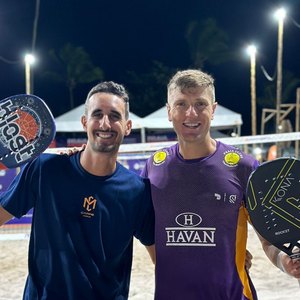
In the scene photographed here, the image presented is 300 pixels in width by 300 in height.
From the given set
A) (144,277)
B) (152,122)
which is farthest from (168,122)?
(144,277)

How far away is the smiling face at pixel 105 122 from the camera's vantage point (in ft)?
6.70

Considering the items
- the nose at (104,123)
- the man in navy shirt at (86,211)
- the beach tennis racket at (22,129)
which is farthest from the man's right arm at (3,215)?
the nose at (104,123)

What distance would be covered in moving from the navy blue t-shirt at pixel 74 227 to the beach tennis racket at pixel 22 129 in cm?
10

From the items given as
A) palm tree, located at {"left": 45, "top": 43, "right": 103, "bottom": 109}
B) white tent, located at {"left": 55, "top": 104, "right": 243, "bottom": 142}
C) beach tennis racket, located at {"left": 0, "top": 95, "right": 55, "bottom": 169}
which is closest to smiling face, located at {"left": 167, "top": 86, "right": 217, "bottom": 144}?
beach tennis racket, located at {"left": 0, "top": 95, "right": 55, "bottom": 169}

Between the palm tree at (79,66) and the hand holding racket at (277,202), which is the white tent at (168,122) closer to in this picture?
the hand holding racket at (277,202)

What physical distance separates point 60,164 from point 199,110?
73 cm

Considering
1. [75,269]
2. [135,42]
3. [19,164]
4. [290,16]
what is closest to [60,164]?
[19,164]

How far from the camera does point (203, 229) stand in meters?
2.14

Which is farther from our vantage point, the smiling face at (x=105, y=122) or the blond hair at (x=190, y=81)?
the blond hair at (x=190, y=81)

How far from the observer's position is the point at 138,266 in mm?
5422

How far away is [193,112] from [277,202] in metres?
0.63

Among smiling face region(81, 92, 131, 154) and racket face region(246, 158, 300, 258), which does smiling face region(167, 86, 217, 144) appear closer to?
smiling face region(81, 92, 131, 154)

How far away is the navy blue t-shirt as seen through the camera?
6.25ft

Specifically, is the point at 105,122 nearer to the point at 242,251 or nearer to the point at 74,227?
the point at 74,227
